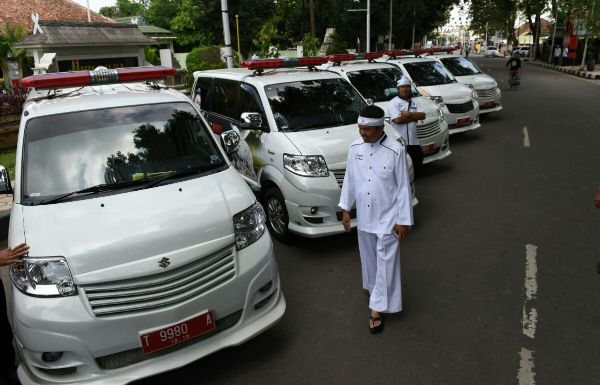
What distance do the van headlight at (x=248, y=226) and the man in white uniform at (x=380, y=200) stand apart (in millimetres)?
802

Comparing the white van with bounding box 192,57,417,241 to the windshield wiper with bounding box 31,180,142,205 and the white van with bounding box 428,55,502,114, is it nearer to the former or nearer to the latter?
the windshield wiper with bounding box 31,180,142,205

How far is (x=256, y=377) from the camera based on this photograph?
11.2 feet

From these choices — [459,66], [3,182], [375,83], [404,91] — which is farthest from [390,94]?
[3,182]

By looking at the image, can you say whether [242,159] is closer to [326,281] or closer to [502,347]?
[326,281]

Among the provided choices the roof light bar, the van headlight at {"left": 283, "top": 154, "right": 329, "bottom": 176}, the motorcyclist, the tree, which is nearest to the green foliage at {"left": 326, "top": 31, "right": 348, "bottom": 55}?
the motorcyclist

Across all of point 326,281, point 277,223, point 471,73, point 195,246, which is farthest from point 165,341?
point 471,73

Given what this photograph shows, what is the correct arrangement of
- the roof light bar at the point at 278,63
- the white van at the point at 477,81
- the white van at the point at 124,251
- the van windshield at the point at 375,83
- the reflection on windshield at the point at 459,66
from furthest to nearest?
the reflection on windshield at the point at 459,66, the white van at the point at 477,81, the van windshield at the point at 375,83, the roof light bar at the point at 278,63, the white van at the point at 124,251

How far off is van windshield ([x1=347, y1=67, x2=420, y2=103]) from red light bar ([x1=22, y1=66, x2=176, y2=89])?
15.4 feet

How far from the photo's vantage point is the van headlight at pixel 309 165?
17.1 ft

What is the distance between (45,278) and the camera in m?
2.90

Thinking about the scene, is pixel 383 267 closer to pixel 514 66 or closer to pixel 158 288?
pixel 158 288

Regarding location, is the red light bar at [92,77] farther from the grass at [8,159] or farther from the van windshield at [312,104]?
the grass at [8,159]

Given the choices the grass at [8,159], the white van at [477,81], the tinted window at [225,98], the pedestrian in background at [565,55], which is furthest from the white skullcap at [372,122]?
Result: the pedestrian in background at [565,55]

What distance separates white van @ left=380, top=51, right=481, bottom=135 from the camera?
1020 cm
